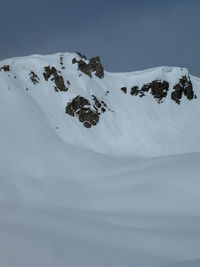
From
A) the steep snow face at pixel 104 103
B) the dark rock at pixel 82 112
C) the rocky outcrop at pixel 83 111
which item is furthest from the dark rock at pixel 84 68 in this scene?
the dark rock at pixel 82 112

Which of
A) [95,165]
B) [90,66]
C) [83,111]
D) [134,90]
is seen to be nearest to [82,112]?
[83,111]

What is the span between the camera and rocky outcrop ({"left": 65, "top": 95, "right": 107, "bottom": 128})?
109 ft

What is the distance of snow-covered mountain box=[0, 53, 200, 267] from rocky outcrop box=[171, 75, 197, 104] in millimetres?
174

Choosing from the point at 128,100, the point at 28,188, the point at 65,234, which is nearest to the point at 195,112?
the point at 128,100

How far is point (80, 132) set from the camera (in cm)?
3105

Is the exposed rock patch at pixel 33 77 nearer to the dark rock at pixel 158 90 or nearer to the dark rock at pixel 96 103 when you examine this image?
the dark rock at pixel 96 103

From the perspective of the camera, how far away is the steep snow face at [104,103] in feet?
100

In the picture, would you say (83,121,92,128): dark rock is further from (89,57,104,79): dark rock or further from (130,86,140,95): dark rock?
(89,57,104,79): dark rock

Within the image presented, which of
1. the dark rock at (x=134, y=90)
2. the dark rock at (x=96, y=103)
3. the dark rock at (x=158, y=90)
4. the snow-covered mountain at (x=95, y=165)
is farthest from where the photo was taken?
the dark rock at (x=158, y=90)

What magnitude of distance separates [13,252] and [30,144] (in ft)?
54.5

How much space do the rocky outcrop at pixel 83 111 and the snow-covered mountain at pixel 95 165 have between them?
0.15 m

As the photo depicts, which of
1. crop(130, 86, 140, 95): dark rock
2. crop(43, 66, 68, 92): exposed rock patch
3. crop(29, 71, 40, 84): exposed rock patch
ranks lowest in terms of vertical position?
crop(29, 71, 40, 84): exposed rock patch

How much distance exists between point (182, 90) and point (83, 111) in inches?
739

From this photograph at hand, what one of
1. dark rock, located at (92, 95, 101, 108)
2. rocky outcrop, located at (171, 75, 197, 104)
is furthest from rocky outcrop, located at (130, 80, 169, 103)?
dark rock, located at (92, 95, 101, 108)
